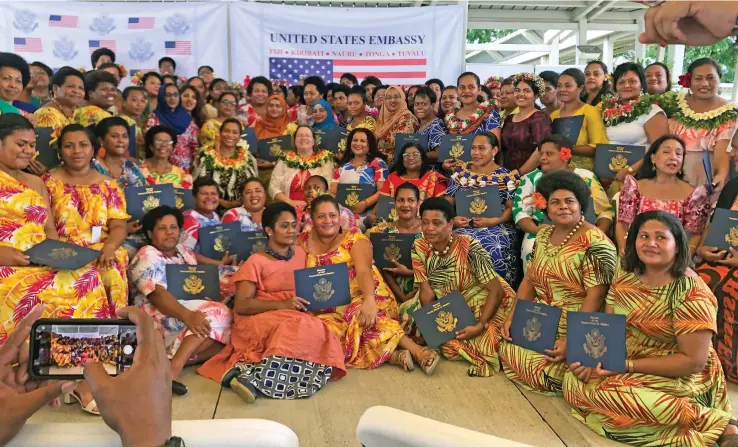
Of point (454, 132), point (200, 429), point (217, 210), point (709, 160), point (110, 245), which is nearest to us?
point (200, 429)

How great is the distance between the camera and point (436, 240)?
12.5 feet

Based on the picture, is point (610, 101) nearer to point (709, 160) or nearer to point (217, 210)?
point (709, 160)

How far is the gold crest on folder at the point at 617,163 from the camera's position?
4.39m

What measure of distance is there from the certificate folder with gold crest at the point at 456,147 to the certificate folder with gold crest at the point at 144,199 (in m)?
2.15

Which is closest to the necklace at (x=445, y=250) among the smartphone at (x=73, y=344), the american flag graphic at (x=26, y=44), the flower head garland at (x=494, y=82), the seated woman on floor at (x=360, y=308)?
the seated woman on floor at (x=360, y=308)

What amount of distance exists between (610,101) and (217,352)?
341 cm

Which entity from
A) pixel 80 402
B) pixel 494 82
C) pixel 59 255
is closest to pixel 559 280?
pixel 80 402

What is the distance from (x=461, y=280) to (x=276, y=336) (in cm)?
118

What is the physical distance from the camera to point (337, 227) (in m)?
3.93

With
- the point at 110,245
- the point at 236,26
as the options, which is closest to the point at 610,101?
the point at 110,245

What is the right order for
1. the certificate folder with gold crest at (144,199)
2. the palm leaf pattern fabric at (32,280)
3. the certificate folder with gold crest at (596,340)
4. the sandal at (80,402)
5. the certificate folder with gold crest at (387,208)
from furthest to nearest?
the certificate folder with gold crest at (387,208)
the certificate folder with gold crest at (144,199)
the palm leaf pattern fabric at (32,280)
the sandal at (80,402)
the certificate folder with gold crest at (596,340)

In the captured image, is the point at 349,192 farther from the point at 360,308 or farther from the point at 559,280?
the point at 559,280

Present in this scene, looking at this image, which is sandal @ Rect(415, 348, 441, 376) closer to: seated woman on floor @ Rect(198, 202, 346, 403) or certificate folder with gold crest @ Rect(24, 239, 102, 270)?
seated woman on floor @ Rect(198, 202, 346, 403)

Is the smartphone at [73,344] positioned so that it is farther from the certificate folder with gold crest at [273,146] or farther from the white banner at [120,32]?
the white banner at [120,32]
